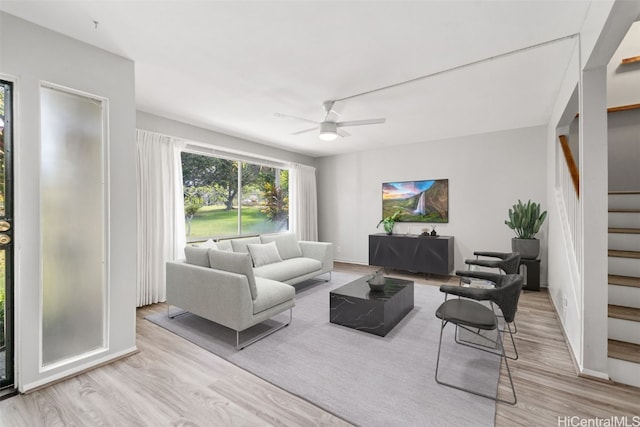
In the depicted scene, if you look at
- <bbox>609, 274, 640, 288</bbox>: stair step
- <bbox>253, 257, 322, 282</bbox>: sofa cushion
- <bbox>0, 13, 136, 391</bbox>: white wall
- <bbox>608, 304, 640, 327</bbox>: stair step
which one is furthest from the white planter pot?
<bbox>0, 13, 136, 391</bbox>: white wall

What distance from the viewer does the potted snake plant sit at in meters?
4.28

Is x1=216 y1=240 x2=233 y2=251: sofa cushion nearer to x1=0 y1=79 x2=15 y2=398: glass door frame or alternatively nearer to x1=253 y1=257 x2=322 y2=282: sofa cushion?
x1=253 y1=257 x2=322 y2=282: sofa cushion

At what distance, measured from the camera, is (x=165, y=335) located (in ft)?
9.57

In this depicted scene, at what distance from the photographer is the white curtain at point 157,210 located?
3.80m

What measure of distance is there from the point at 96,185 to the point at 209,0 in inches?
68.1

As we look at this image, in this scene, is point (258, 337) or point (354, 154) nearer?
point (258, 337)

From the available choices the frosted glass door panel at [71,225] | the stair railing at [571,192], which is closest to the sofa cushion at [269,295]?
the frosted glass door panel at [71,225]

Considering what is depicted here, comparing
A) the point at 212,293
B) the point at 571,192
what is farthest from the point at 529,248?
the point at 212,293

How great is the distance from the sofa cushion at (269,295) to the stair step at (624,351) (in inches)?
106

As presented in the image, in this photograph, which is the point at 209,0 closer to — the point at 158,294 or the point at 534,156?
the point at 158,294

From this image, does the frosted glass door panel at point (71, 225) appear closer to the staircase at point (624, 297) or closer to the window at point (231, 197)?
the window at point (231, 197)

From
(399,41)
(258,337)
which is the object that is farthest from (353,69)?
(258,337)

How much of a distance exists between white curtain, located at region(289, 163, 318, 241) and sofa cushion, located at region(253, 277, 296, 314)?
3150 mm

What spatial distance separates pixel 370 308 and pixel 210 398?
5.40 ft
